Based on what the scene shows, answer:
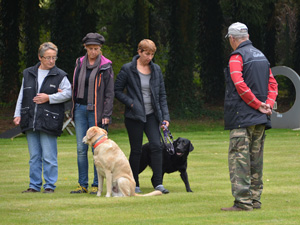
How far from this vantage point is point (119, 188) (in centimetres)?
815

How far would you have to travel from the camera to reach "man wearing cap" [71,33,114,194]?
8.36 metres

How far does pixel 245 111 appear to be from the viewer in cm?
→ 691

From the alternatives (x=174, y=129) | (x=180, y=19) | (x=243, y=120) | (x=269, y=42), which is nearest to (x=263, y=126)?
(x=243, y=120)

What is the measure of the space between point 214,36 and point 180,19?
3.27 m

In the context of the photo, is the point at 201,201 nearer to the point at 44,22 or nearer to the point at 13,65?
the point at 13,65

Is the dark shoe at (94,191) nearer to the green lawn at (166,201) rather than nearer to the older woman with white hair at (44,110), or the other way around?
the green lawn at (166,201)

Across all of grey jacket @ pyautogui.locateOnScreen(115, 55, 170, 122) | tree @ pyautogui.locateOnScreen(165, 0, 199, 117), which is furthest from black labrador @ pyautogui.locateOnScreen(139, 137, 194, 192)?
tree @ pyautogui.locateOnScreen(165, 0, 199, 117)

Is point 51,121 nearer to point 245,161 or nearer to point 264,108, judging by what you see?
point 245,161

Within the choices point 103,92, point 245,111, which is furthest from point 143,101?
point 245,111

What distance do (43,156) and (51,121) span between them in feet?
1.76

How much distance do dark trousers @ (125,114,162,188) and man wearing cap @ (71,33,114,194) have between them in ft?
1.26

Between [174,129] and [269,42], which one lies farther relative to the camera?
[269,42]

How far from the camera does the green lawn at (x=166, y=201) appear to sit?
6676 millimetres

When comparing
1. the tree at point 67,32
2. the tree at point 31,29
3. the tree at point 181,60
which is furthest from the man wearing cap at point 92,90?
the tree at point 181,60
